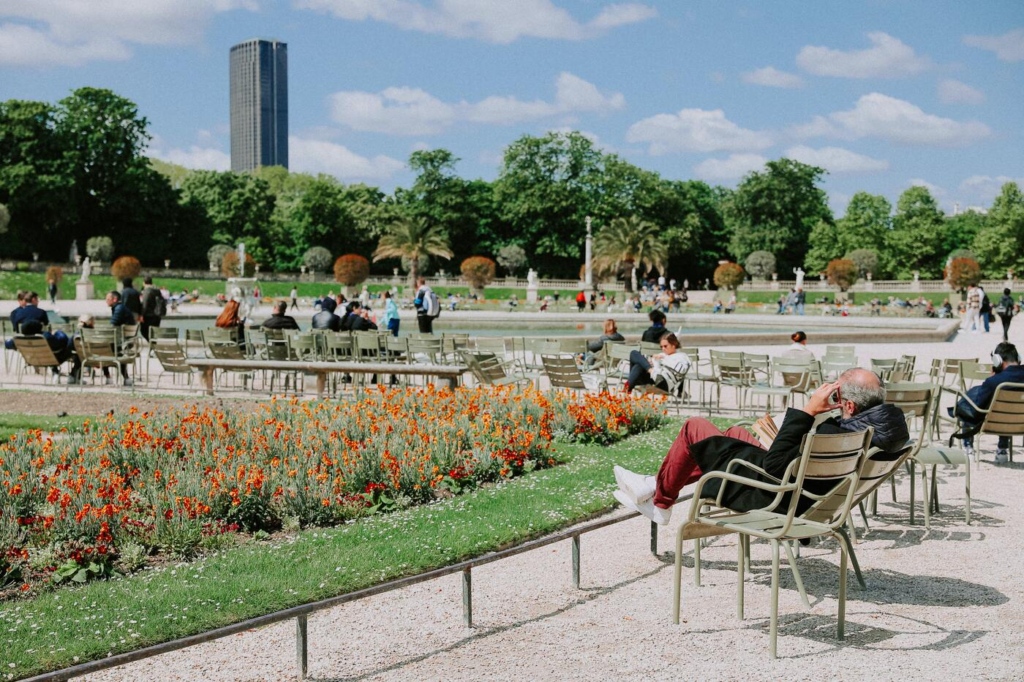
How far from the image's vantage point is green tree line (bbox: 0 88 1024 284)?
67562 mm

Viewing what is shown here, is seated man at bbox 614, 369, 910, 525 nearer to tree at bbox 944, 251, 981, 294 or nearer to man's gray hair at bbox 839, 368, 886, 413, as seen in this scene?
man's gray hair at bbox 839, 368, 886, 413

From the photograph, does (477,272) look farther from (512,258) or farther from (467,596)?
(467,596)

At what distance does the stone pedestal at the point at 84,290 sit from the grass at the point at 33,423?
4436 centimetres

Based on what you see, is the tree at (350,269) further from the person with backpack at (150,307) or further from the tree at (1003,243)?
the tree at (1003,243)

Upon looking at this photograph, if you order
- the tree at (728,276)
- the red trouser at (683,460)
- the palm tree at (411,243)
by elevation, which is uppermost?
the palm tree at (411,243)

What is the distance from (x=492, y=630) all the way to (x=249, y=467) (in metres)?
2.79

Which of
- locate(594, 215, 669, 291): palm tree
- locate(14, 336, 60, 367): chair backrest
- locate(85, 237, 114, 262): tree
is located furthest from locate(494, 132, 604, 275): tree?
locate(14, 336, 60, 367): chair backrest

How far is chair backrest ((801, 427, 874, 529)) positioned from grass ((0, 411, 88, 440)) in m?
7.14

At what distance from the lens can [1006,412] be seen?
25.6ft

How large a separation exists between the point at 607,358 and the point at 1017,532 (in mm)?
7353

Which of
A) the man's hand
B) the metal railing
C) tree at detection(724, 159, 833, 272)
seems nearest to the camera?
the metal railing

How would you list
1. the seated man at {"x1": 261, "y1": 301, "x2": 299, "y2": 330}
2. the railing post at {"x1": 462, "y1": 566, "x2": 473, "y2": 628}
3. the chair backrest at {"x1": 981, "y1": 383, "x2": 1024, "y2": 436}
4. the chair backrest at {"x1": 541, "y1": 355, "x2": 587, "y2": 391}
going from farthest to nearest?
the seated man at {"x1": 261, "y1": 301, "x2": 299, "y2": 330}
the chair backrest at {"x1": 541, "y1": 355, "x2": 587, "y2": 391}
the chair backrest at {"x1": 981, "y1": 383, "x2": 1024, "y2": 436}
the railing post at {"x1": 462, "y1": 566, "x2": 473, "y2": 628}

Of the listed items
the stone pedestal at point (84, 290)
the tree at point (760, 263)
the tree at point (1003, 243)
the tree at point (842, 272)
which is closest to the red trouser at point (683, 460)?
the stone pedestal at point (84, 290)

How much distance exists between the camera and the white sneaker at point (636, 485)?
543 cm
